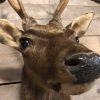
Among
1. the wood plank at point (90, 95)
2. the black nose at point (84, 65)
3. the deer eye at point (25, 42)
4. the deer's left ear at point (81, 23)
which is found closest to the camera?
the black nose at point (84, 65)

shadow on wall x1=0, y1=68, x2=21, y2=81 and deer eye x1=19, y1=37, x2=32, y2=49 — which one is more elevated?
deer eye x1=19, y1=37, x2=32, y2=49

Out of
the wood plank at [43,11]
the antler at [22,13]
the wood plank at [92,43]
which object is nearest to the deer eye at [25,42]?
the antler at [22,13]

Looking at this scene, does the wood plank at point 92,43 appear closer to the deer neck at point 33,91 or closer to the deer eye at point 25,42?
the deer neck at point 33,91

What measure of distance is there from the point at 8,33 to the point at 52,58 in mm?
437

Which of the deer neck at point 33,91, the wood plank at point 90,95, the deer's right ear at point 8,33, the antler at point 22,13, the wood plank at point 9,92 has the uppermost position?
the antler at point 22,13

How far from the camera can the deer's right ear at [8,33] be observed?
1.88 m

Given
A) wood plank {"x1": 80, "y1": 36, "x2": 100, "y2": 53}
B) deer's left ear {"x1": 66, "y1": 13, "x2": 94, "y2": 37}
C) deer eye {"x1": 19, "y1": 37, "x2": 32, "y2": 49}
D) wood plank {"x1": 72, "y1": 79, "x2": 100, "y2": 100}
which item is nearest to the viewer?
deer eye {"x1": 19, "y1": 37, "x2": 32, "y2": 49}

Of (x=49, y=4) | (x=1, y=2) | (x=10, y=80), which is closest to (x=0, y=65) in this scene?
(x=10, y=80)

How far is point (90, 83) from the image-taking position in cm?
152

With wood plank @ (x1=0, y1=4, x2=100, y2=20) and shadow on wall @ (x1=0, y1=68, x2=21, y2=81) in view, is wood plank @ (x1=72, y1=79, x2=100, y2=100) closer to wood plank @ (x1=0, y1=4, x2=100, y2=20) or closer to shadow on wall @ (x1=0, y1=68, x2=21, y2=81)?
shadow on wall @ (x1=0, y1=68, x2=21, y2=81)

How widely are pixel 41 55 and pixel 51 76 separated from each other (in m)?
0.14

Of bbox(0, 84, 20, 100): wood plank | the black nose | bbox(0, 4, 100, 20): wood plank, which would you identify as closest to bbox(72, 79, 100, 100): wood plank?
bbox(0, 84, 20, 100): wood plank

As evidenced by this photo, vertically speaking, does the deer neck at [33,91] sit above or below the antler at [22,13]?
below

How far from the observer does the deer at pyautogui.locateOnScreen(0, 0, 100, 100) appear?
1452 millimetres
